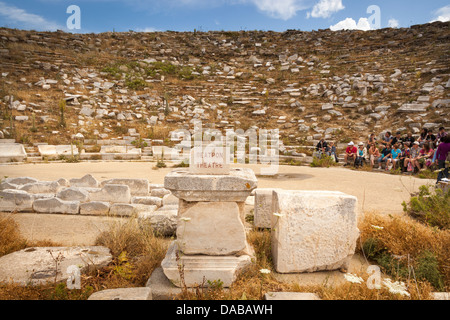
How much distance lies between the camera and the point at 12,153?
36.6 ft

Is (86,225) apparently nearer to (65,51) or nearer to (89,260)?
(89,260)

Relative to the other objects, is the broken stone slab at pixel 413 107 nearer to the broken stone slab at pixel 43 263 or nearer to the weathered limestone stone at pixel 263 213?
the weathered limestone stone at pixel 263 213

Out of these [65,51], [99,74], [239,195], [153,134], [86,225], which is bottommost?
[86,225]

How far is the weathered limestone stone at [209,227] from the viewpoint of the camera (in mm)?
2818

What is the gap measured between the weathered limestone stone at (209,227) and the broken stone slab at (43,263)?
1.00 metres

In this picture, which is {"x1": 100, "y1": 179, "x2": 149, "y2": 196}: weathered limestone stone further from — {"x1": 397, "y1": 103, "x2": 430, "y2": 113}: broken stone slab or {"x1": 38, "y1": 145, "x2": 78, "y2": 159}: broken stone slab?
{"x1": 397, "y1": 103, "x2": 430, "y2": 113}: broken stone slab

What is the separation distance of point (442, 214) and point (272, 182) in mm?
4072

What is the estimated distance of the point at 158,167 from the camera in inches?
393

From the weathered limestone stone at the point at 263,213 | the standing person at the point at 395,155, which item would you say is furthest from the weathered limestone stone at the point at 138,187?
the standing person at the point at 395,155

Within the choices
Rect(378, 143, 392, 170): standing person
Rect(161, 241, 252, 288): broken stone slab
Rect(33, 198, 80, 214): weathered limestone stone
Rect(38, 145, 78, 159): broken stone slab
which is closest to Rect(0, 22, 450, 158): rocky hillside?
Rect(38, 145, 78, 159): broken stone slab

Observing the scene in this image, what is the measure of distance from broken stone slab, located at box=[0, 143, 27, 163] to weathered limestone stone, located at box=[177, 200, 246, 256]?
1138 cm

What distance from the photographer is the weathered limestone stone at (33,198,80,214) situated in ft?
15.6

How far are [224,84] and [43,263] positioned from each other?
18068 millimetres

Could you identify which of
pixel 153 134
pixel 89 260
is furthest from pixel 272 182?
pixel 153 134
